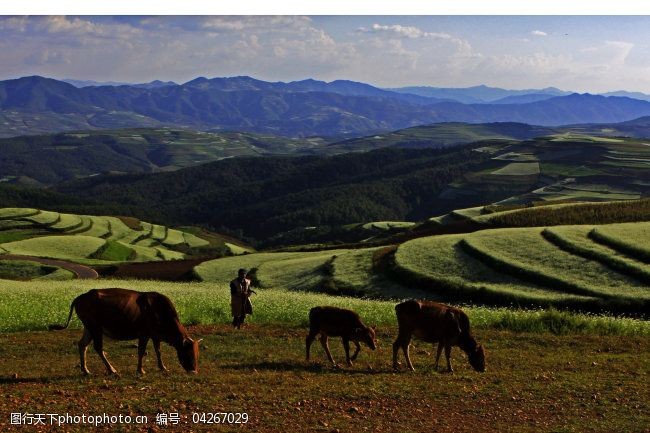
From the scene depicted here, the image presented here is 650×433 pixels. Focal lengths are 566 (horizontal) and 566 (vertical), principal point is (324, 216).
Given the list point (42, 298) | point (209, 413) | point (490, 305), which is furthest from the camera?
point (490, 305)

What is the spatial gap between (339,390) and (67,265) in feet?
269

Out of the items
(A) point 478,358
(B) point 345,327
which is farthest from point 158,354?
(A) point 478,358

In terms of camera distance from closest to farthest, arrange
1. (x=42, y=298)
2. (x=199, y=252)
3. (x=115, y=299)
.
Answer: (x=115, y=299) < (x=42, y=298) < (x=199, y=252)

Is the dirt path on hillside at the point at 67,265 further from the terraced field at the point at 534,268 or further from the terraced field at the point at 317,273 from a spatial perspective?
the terraced field at the point at 534,268

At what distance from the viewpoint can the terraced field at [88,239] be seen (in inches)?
4171

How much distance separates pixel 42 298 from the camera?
3491 centimetres

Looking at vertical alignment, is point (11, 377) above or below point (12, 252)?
above

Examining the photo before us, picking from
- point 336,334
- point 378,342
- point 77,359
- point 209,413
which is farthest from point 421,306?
point 77,359

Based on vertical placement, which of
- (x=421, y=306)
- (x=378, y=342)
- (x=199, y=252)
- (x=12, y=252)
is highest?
(x=421, y=306)

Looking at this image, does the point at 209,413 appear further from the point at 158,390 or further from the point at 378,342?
the point at 378,342

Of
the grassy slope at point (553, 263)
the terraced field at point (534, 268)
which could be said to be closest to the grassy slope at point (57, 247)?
the terraced field at point (534, 268)

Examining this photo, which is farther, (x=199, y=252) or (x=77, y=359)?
(x=199, y=252)

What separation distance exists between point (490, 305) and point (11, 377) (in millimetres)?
33823

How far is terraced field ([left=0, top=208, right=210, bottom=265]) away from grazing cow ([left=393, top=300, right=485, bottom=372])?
8677 centimetres
